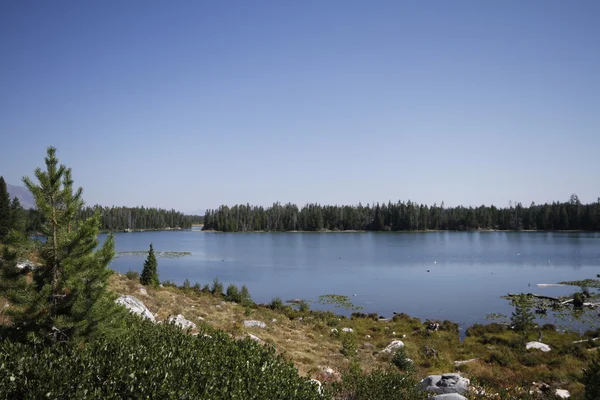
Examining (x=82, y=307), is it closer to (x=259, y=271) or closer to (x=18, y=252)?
(x=18, y=252)

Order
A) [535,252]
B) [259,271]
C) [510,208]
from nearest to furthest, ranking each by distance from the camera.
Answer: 1. [259,271]
2. [535,252]
3. [510,208]

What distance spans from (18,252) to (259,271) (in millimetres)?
54637

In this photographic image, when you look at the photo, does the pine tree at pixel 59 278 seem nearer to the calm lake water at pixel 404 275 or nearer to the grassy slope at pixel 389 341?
the grassy slope at pixel 389 341

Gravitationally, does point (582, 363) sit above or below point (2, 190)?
below

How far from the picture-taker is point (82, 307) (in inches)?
331

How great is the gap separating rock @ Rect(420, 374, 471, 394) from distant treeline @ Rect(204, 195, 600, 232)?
163m

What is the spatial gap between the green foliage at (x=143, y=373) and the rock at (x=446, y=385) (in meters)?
6.69

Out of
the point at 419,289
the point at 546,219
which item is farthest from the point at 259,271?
the point at 546,219

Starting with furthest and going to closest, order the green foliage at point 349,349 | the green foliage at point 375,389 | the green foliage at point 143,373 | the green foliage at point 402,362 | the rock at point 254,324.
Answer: the rock at point 254,324
the green foliage at point 349,349
the green foliage at point 402,362
the green foliage at point 375,389
the green foliage at point 143,373

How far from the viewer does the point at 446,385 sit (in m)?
13.2

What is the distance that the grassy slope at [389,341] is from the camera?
17875 millimetres

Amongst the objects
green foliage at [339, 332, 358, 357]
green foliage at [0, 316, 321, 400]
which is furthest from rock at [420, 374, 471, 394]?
green foliage at [0, 316, 321, 400]

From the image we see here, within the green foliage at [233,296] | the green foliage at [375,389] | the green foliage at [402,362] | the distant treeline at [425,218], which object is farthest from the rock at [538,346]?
the distant treeline at [425,218]

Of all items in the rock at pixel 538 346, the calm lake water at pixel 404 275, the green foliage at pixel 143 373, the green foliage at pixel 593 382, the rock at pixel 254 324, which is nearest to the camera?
the green foliage at pixel 143 373
